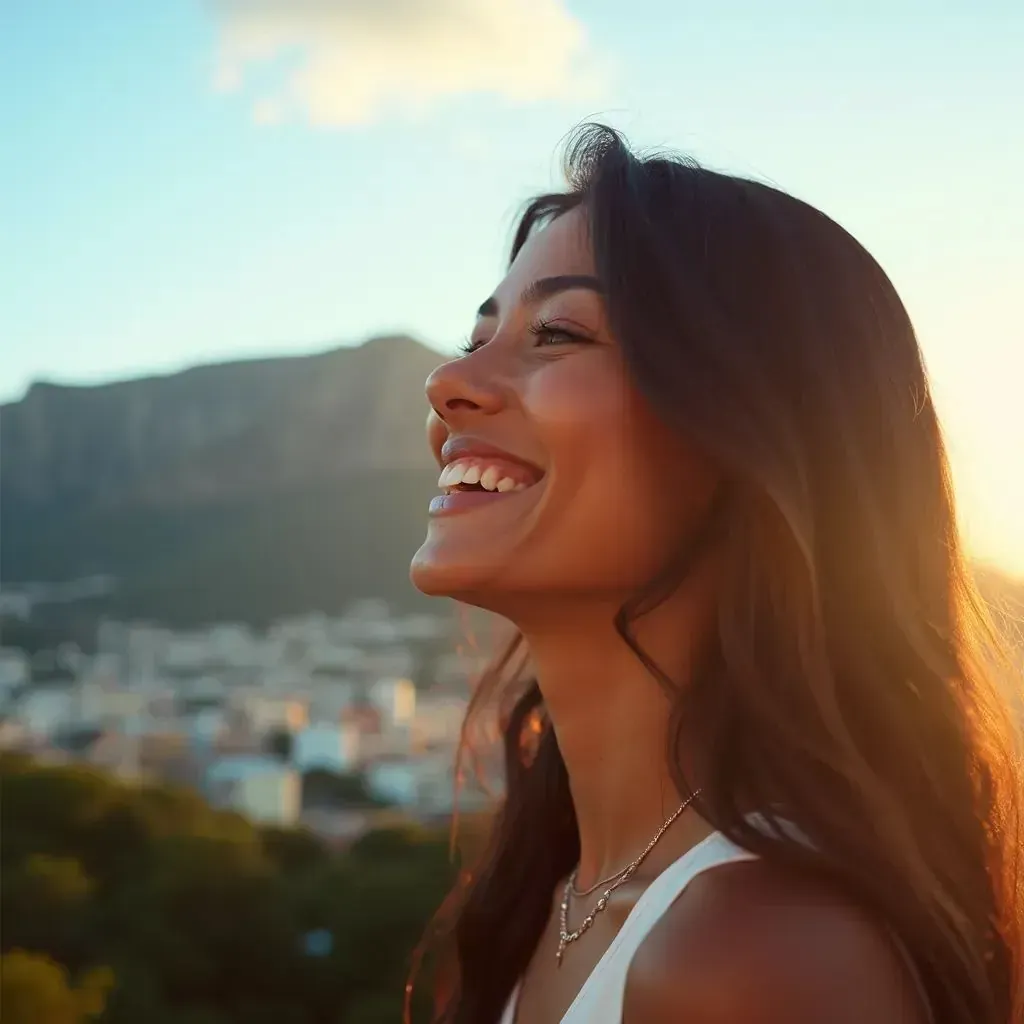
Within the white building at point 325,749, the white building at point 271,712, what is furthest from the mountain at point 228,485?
the white building at point 325,749

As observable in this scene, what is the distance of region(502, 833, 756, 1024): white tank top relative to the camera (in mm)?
Result: 1053

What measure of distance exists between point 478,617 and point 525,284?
0.74 meters

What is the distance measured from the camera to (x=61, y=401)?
44125 millimetres

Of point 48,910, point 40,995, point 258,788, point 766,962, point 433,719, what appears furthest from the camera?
point 433,719

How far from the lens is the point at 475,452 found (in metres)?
1.34

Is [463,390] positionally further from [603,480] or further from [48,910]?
[48,910]

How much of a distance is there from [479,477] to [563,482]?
0.11m

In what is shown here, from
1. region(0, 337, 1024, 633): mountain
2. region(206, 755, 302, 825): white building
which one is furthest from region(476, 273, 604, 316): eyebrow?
region(0, 337, 1024, 633): mountain

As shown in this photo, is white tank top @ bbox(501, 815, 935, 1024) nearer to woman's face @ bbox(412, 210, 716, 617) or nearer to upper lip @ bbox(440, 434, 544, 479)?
woman's face @ bbox(412, 210, 716, 617)

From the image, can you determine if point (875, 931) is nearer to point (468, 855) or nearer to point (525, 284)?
point (525, 284)

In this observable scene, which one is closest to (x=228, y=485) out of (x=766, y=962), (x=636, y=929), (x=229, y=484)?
(x=229, y=484)

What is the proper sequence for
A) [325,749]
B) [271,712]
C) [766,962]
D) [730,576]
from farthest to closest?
[271,712], [325,749], [730,576], [766,962]

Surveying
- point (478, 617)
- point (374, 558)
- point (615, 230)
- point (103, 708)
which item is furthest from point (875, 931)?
point (374, 558)

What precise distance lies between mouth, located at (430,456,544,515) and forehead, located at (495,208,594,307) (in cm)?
22
